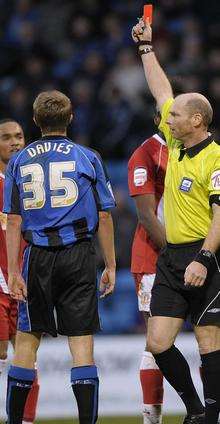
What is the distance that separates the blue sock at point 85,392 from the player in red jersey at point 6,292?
0.99 m

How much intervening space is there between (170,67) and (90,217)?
264 inches

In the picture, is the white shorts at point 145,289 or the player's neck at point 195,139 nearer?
the player's neck at point 195,139

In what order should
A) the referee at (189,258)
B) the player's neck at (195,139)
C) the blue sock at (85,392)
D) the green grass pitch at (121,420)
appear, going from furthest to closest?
1. the green grass pitch at (121,420)
2. the player's neck at (195,139)
3. the referee at (189,258)
4. the blue sock at (85,392)

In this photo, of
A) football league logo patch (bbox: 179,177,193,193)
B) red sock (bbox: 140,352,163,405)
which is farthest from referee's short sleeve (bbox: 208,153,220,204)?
red sock (bbox: 140,352,163,405)

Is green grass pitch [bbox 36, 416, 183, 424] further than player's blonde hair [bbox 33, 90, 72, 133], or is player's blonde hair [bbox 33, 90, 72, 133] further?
green grass pitch [bbox 36, 416, 183, 424]

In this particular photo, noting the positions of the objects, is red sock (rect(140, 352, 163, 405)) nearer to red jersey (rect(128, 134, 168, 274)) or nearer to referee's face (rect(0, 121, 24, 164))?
red jersey (rect(128, 134, 168, 274))

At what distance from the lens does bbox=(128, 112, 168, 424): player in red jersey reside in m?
7.32

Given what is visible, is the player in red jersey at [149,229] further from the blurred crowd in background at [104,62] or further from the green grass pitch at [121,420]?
the blurred crowd in background at [104,62]

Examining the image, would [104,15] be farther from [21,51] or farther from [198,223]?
[198,223]

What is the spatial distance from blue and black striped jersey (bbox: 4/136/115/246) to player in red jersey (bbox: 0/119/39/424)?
1.01m

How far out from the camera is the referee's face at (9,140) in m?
7.82

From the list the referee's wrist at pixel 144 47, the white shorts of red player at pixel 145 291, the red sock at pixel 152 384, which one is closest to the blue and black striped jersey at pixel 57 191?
the white shorts of red player at pixel 145 291

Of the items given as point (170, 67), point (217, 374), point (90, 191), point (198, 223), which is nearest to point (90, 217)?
point (90, 191)

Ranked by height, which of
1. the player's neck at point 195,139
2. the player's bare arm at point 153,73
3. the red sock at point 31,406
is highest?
the player's bare arm at point 153,73
